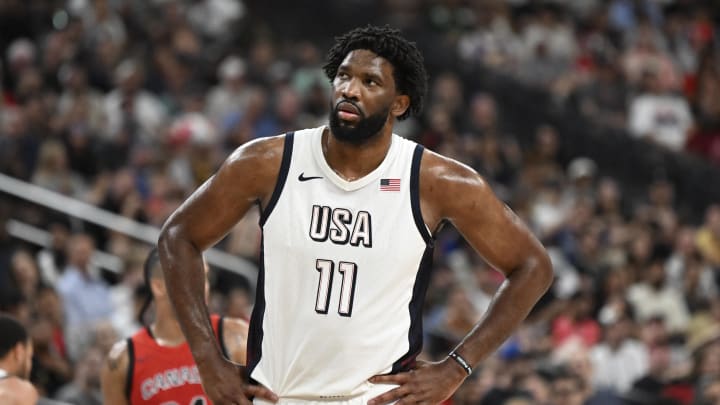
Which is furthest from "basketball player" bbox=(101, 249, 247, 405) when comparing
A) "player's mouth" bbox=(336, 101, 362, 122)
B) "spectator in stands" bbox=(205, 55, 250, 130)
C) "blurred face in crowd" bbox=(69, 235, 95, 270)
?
"spectator in stands" bbox=(205, 55, 250, 130)

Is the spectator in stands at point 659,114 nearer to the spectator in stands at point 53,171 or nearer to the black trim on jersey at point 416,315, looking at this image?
the spectator in stands at point 53,171

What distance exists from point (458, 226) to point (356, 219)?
0.40m

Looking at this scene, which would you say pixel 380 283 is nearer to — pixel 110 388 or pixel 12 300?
pixel 110 388

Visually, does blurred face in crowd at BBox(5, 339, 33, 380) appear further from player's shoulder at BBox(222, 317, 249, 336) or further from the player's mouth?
the player's mouth

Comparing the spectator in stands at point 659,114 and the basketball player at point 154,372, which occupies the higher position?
the spectator in stands at point 659,114

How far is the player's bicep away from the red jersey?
149 centimetres

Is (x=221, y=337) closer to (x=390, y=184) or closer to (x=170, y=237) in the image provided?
(x=170, y=237)

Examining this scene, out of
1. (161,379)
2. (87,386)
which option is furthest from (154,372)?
(87,386)

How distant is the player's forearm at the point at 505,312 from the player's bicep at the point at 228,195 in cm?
91

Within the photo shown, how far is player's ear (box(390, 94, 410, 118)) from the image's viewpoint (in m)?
4.98

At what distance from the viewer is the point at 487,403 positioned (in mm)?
10328

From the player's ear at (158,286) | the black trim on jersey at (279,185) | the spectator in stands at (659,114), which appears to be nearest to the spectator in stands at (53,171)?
the player's ear at (158,286)

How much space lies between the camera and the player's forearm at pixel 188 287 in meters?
4.84

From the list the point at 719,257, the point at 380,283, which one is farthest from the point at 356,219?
the point at 719,257
